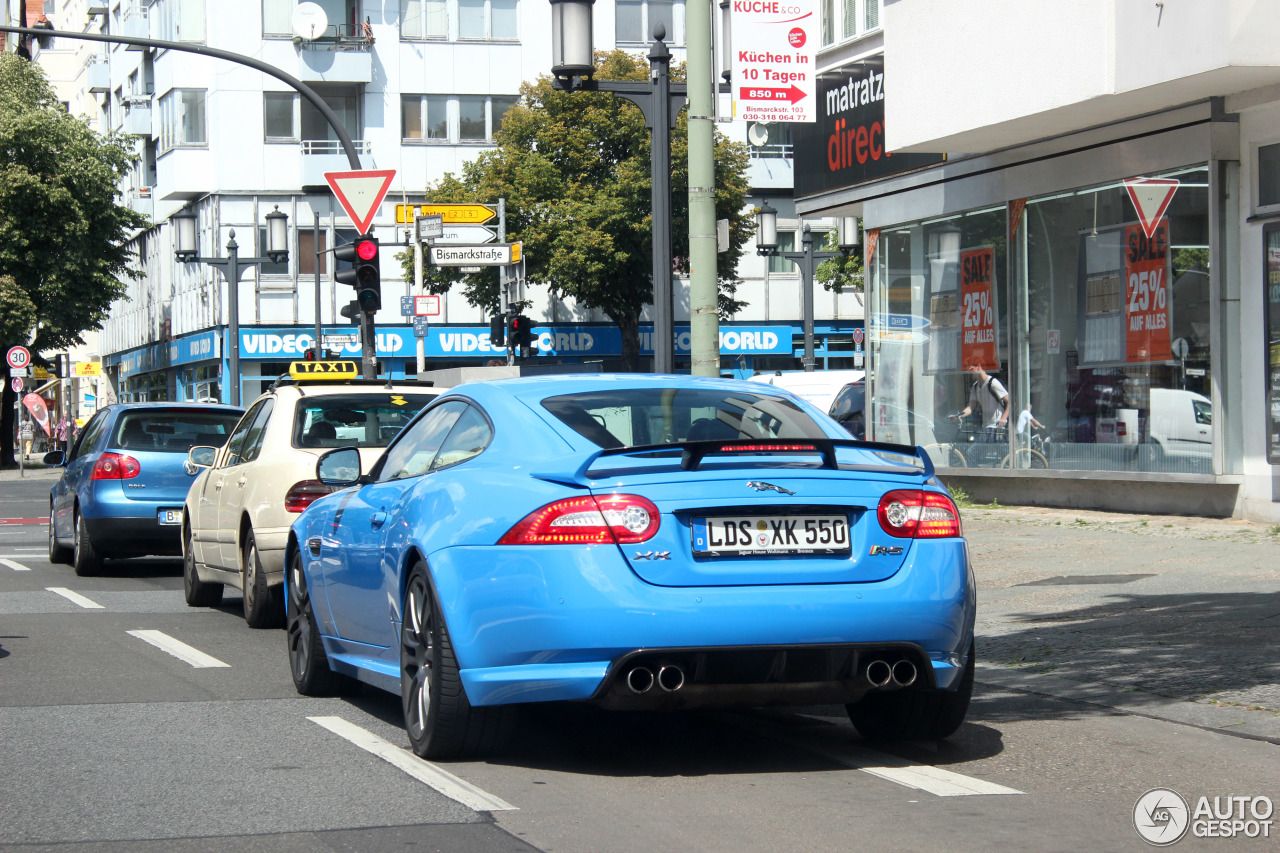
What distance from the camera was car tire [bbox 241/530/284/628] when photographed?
10.9 metres

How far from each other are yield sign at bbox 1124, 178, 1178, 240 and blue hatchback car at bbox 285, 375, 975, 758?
10.7 metres

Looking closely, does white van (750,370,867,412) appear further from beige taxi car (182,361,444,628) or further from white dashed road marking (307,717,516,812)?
white dashed road marking (307,717,516,812)

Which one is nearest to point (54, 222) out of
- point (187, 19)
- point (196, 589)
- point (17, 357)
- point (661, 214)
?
point (187, 19)

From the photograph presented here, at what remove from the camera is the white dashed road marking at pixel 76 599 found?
41.1 feet

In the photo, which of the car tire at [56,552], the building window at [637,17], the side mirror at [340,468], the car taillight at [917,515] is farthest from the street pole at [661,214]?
the building window at [637,17]

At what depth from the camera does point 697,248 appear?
478 inches

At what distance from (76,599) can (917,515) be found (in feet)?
29.4

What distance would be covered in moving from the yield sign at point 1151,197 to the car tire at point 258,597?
9294 mm

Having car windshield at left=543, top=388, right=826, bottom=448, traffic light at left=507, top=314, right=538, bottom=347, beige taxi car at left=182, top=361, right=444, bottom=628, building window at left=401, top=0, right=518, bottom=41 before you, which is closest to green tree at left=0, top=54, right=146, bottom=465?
building window at left=401, top=0, right=518, bottom=41

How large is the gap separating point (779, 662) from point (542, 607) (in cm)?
81

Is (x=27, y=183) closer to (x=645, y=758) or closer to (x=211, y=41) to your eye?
(x=211, y=41)

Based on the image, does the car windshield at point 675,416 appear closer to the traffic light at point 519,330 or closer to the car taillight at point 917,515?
the car taillight at point 917,515

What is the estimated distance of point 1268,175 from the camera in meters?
14.8

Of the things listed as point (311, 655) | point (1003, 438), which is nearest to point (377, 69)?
point (1003, 438)
